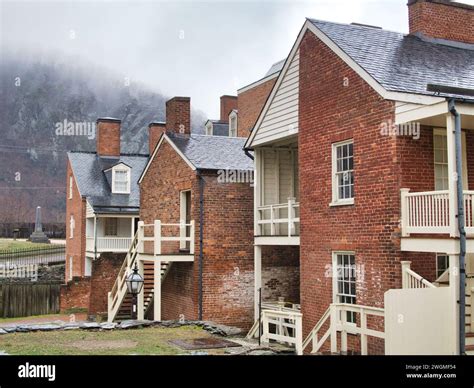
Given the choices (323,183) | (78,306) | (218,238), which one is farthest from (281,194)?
(78,306)

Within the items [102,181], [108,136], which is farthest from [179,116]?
[108,136]

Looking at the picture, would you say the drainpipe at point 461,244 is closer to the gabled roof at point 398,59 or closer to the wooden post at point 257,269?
the gabled roof at point 398,59

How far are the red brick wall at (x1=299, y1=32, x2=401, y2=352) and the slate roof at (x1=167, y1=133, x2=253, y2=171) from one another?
5.04m

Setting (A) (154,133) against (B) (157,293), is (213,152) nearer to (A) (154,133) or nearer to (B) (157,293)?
(B) (157,293)

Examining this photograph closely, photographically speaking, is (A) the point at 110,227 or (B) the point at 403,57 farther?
(A) the point at 110,227

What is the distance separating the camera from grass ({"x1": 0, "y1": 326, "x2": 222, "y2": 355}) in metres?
11.5

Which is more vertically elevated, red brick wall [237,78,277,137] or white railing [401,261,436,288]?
red brick wall [237,78,277,137]

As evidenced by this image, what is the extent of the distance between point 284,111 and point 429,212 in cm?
605

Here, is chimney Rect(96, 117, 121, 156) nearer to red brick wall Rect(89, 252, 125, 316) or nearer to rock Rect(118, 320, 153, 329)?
red brick wall Rect(89, 252, 125, 316)

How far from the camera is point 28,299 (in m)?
26.4

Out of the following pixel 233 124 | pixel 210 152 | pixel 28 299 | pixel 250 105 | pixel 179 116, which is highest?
pixel 250 105

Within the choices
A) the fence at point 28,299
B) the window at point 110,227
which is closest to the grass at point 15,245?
the window at point 110,227

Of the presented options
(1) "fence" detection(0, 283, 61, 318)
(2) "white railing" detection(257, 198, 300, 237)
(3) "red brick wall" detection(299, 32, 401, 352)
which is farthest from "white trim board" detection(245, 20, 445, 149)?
(1) "fence" detection(0, 283, 61, 318)

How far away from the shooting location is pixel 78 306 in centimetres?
2728
